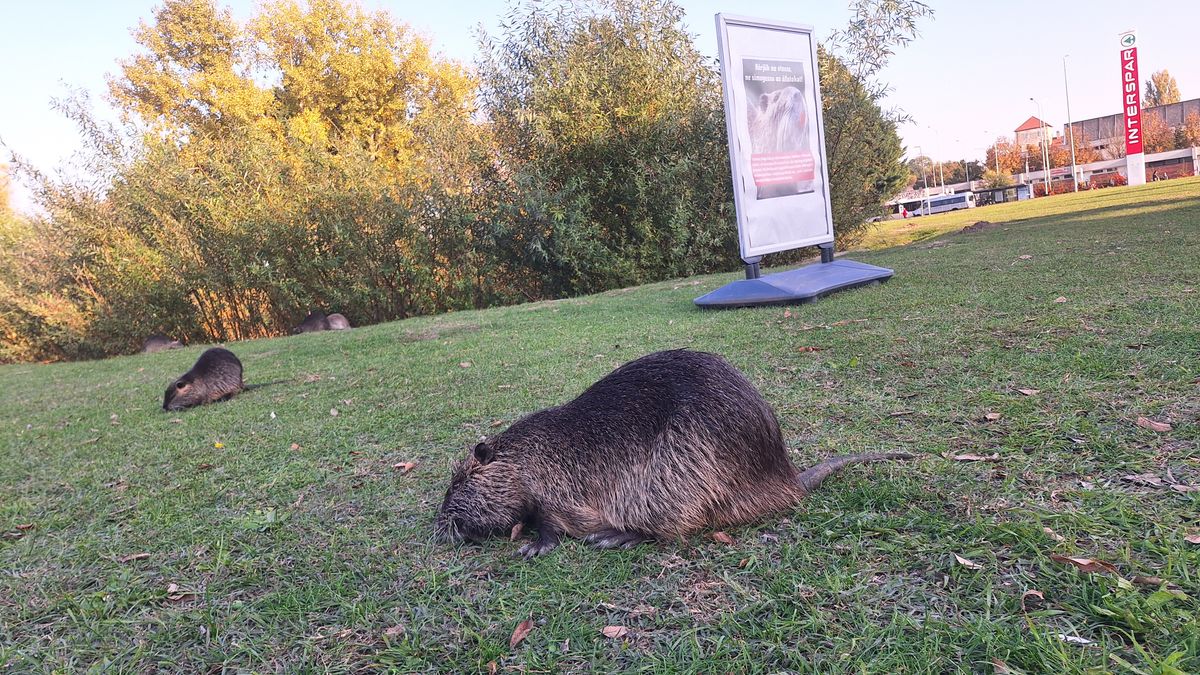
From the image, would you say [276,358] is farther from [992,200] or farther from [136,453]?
[992,200]

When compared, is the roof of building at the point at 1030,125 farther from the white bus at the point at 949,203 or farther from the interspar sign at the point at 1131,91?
the interspar sign at the point at 1131,91

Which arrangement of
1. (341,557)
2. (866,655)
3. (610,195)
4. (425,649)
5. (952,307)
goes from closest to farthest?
(866,655) < (425,649) < (341,557) < (952,307) < (610,195)

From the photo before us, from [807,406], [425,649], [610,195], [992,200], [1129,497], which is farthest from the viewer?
[992,200]

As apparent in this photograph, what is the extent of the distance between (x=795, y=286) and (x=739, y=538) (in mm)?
4528

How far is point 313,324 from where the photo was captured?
1074 cm

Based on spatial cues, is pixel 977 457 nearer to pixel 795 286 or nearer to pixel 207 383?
pixel 795 286

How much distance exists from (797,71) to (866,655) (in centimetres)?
696

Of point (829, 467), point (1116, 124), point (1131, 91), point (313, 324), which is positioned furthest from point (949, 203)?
point (829, 467)

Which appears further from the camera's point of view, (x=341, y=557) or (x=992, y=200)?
(x=992, y=200)

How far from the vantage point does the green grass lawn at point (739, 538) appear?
1.42 m

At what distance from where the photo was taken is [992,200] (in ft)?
148

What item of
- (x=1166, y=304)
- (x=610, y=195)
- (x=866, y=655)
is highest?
(x=610, y=195)

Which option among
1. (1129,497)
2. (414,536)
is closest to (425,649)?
(414,536)

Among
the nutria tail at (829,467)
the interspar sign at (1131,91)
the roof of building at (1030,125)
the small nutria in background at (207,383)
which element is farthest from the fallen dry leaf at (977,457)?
the roof of building at (1030,125)
